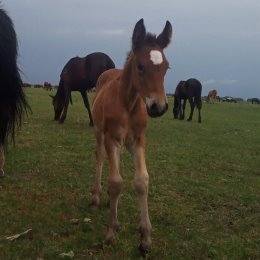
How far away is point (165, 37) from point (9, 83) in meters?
2.24

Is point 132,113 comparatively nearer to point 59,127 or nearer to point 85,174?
point 85,174

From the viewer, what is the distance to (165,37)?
4.76 metres

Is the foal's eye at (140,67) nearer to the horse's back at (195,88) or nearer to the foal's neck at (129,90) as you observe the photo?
the foal's neck at (129,90)

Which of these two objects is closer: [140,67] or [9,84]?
[140,67]

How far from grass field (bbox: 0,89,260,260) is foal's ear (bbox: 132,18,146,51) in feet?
6.82

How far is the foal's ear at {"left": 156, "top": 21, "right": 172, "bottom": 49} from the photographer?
4.72 meters

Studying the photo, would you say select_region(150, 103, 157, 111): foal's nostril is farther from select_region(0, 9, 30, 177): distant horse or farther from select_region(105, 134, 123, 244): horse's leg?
select_region(0, 9, 30, 177): distant horse

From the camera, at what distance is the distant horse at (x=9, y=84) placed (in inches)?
226

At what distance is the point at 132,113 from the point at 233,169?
5.00 metres

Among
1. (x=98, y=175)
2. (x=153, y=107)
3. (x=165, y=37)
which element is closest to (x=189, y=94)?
(x=98, y=175)

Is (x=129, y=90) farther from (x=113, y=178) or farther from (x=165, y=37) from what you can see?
(x=113, y=178)

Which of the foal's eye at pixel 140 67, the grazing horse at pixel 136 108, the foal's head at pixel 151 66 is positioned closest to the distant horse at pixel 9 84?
the grazing horse at pixel 136 108

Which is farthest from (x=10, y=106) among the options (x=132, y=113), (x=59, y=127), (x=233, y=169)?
(x=59, y=127)

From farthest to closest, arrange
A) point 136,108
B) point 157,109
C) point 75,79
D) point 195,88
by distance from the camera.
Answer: point 195,88 < point 75,79 < point 136,108 < point 157,109
